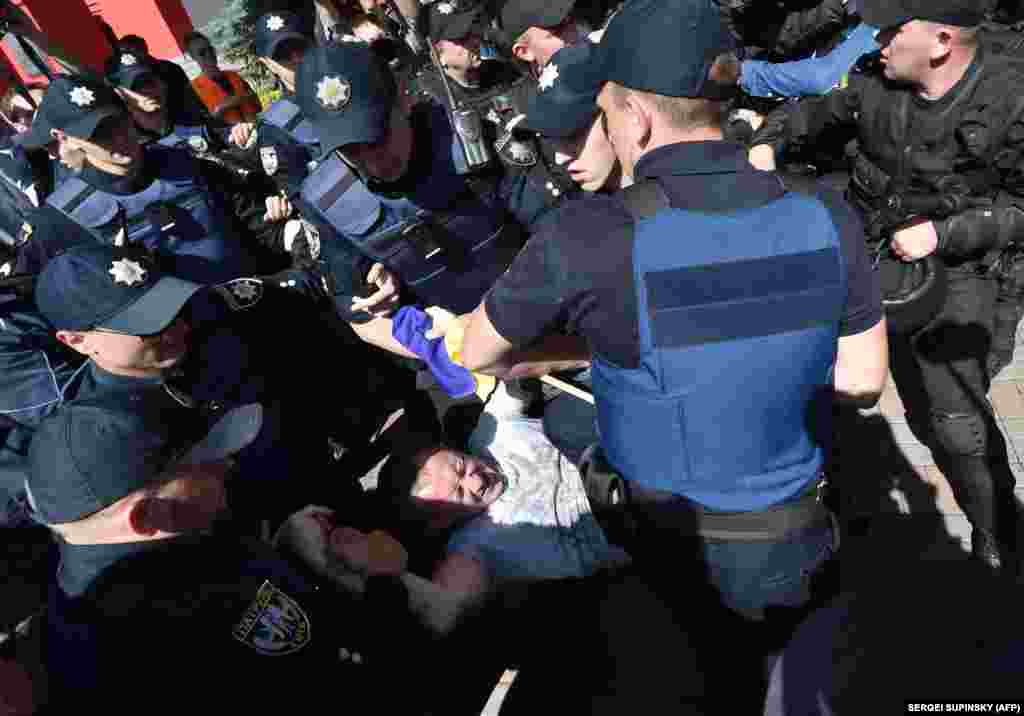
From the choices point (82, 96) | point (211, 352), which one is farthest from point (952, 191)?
point (82, 96)

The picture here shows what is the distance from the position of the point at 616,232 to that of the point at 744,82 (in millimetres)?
4955

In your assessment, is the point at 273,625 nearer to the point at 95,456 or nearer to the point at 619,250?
the point at 95,456

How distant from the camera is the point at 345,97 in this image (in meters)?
2.39

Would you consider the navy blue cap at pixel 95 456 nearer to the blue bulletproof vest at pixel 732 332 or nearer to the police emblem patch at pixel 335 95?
the police emblem patch at pixel 335 95

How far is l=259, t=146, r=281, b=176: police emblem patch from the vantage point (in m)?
4.00

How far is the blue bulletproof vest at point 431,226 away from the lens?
266 cm

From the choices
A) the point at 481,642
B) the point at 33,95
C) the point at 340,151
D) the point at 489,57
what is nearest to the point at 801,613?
the point at 481,642

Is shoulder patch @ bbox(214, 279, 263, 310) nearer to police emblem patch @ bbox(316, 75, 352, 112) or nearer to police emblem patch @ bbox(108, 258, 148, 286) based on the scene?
police emblem patch @ bbox(108, 258, 148, 286)

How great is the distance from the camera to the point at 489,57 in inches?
208

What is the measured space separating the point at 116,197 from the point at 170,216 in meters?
0.34

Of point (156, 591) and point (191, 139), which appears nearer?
point (156, 591)

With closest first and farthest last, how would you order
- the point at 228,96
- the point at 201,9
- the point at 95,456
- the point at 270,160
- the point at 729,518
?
the point at 729,518 < the point at 95,456 < the point at 270,160 < the point at 228,96 < the point at 201,9

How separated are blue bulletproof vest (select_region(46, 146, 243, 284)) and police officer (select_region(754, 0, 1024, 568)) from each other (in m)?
3.40

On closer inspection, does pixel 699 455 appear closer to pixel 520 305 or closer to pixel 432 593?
pixel 520 305
